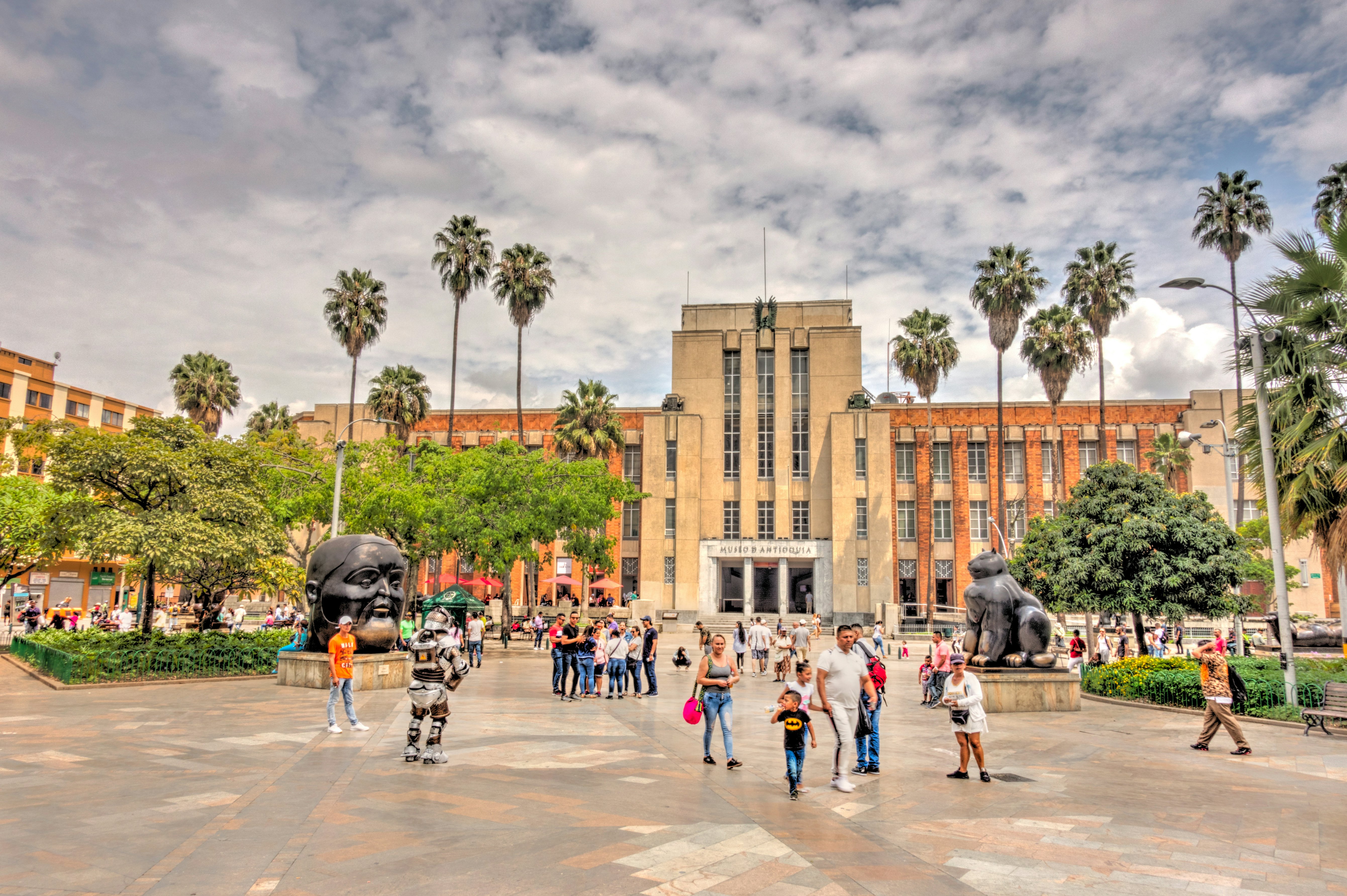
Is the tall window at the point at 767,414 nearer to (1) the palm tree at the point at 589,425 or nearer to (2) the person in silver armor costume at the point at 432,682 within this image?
(1) the palm tree at the point at 589,425

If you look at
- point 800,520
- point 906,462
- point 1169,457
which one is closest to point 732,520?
point 800,520

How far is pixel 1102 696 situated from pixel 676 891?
635 inches

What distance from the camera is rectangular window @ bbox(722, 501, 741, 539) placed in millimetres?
53594

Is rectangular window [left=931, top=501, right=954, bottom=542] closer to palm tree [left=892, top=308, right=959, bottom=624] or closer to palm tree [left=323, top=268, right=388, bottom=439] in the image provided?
palm tree [left=892, top=308, right=959, bottom=624]

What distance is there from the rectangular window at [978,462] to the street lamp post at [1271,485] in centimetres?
3991

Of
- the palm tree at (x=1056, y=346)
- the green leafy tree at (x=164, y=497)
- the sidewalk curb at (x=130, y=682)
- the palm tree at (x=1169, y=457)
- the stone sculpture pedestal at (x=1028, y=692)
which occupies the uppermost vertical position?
the palm tree at (x=1056, y=346)

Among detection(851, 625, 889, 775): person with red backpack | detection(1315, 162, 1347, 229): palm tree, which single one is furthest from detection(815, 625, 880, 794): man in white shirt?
detection(1315, 162, 1347, 229): palm tree

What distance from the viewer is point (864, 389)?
54.2 meters

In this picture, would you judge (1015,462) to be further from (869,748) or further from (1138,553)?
(869,748)

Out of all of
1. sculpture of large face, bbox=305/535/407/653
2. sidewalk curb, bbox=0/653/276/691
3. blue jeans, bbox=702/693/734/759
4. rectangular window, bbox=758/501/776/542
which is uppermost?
rectangular window, bbox=758/501/776/542

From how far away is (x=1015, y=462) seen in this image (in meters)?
55.7

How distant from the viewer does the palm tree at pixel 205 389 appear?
49.2 meters

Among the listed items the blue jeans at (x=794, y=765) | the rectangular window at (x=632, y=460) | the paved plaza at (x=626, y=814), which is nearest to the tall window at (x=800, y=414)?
the rectangular window at (x=632, y=460)

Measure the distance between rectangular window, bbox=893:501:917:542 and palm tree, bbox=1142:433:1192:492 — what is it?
1432cm
